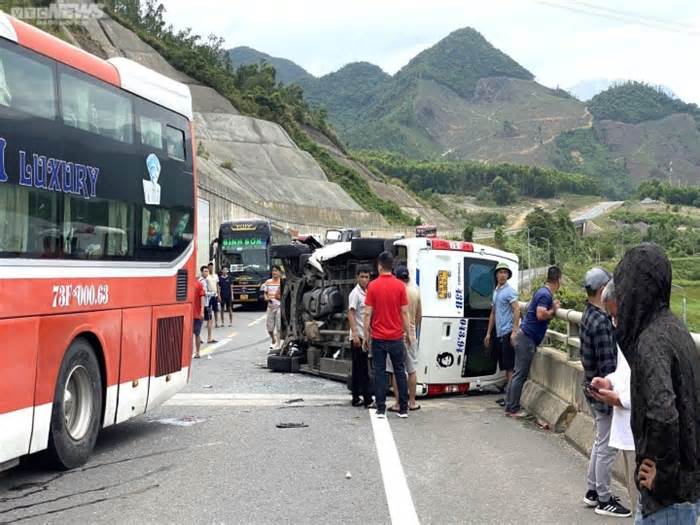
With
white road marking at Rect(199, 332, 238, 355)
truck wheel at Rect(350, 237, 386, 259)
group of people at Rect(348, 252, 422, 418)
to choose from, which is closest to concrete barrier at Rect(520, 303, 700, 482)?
group of people at Rect(348, 252, 422, 418)

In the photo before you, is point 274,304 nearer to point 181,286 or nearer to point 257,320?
point 181,286

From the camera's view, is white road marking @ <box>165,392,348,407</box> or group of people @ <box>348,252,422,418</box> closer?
group of people @ <box>348,252,422,418</box>

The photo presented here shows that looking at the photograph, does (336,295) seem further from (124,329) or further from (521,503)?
(521,503)

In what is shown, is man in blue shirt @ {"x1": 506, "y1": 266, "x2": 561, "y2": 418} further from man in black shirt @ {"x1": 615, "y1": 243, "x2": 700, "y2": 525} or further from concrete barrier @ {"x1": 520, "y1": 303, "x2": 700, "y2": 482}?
man in black shirt @ {"x1": 615, "y1": 243, "x2": 700, "y2": 525}

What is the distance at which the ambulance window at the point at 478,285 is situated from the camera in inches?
523

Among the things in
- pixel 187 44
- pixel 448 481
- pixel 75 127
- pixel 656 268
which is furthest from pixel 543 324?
pixel 187 44

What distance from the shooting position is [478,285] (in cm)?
1343

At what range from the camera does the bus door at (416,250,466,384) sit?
12.9 m

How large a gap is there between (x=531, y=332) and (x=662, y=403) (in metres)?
8.21

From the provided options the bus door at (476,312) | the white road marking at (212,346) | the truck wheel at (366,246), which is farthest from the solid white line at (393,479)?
the white road marking at (212,346)

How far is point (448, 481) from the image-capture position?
8078mm

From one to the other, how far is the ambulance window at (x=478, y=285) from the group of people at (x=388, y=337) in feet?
3.88

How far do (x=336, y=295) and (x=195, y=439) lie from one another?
5787 millimetres

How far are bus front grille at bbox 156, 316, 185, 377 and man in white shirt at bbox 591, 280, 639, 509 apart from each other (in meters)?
5.89
